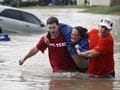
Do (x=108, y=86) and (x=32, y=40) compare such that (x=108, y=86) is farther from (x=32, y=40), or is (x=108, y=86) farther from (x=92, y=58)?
(x=32, y=40)

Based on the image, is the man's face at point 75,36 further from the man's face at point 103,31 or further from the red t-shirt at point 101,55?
the man's face at point 103,31

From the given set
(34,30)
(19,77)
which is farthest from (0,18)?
(19,77)

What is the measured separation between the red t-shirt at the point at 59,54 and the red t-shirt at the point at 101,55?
0.45 metres

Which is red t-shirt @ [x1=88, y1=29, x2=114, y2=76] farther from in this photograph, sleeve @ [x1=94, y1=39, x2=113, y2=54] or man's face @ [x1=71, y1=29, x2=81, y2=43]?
man's face @ [x1=71, y1=29, x2=81, y2=43]

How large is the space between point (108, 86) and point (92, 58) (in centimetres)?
70

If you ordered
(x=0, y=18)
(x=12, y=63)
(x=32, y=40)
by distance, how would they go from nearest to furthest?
(x=12, y=63), (x=32, y=40), (x=0, y=18)

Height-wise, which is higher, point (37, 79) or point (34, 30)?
point (37, 79)

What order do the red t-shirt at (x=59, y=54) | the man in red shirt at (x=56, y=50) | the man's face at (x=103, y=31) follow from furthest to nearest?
1. the red t-shirt at (x=59, y=54)
2. the man in red shirt at (x=56, y=50)
3. the man's face at (x=103, y=31)

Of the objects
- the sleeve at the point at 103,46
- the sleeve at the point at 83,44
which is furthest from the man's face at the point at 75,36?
the sleeve at the point at 103,46

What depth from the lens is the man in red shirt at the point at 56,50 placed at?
35.3 feet

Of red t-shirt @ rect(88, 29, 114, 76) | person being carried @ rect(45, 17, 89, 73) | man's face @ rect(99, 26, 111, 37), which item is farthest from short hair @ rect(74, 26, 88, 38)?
man's face @ rect(99, 26, 111, 37)

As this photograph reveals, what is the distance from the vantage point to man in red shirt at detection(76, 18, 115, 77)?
1066cm

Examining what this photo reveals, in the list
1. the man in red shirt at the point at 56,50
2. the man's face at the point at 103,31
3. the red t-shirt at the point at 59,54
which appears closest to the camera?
the man's face at the point at 103,31

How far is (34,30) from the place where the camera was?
2741cm
